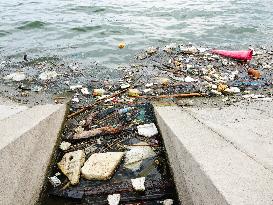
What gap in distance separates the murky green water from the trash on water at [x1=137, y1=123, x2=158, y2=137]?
2702 millimetres

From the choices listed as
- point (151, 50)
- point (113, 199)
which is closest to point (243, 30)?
point (151, 50)

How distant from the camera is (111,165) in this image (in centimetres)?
328

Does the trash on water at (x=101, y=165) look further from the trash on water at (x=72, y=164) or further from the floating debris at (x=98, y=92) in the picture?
the floating debris at (x=98, y=92)

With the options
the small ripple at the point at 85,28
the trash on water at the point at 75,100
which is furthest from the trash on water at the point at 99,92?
the small ripple at the point at 85,28

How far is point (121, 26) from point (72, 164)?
5.97m

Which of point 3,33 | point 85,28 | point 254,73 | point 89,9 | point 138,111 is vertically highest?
point 89,9

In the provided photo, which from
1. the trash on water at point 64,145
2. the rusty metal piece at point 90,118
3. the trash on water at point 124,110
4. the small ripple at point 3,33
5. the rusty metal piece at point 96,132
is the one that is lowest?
the trash on water at point 64,145

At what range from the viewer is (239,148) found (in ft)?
9.11

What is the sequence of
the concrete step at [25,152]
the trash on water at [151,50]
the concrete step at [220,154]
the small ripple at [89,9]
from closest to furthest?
the concrete step at [220,154] < the concrete step at [25,152] < the trash on water at [151,50] < the small ripple at [89,9]

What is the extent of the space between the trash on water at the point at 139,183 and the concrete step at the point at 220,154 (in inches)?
13.5

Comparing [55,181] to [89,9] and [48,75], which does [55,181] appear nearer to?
[48,75]

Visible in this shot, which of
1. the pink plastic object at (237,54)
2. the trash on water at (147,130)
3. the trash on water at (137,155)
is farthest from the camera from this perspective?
the pink plastic object at (237,54)

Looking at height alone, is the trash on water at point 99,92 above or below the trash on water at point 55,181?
above

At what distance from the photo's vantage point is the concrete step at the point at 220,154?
2.11 metres
